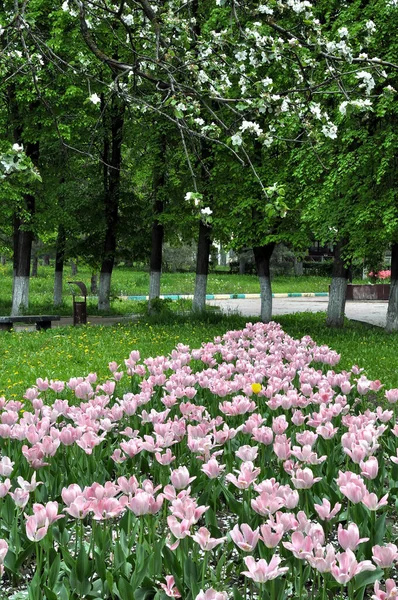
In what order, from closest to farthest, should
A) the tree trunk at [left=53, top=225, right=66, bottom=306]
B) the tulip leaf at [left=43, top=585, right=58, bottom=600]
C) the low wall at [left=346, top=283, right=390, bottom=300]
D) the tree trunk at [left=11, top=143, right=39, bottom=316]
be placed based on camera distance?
the tulip leaf at [left=43, top=585, right=58, bottom=600]
the tree trunk at [left=11, top=143, right=39, bottom=316]
the tree trunk at [left=53, top=225, right=66, bottom=306]
the low wall at [left=346, top=283, right=390, bottom=300]

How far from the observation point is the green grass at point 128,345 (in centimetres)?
962

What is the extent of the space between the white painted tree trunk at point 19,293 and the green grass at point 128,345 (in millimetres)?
3636

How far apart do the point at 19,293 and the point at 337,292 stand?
882cm

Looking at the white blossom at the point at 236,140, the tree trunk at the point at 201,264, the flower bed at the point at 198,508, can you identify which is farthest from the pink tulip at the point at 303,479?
the tree trunk at the point at 201,264

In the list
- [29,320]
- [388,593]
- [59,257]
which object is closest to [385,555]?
[388,593]

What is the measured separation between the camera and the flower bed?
8.02 ft

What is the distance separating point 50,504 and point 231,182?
51.1ft

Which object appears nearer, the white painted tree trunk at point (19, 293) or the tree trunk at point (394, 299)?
the tree trunk at point (394, 299)

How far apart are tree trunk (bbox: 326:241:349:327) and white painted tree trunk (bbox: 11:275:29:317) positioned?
27.9 feet

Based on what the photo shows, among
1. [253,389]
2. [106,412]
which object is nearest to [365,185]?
[253,389]

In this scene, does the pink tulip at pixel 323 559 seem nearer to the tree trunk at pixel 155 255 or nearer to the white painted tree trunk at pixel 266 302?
the white painted tree trunk at pixel 266 302

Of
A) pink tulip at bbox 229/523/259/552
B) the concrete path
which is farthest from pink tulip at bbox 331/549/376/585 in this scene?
the concrete path

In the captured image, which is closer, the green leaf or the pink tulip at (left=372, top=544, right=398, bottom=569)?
the pink tulip at (left=372, top=544, right=398, bottom=569)

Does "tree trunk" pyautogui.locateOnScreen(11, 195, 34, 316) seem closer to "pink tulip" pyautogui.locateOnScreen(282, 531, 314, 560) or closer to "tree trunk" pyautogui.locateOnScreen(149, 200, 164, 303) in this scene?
"tree trunk" pyautogui.locateOnScreen(149, 200, 164, 303)
